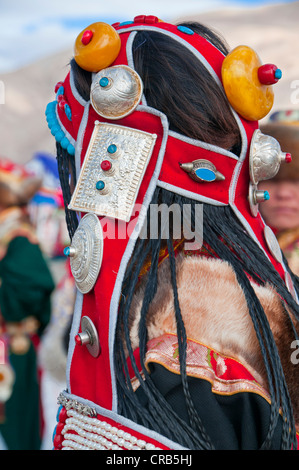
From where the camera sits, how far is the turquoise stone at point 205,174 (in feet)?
3.25

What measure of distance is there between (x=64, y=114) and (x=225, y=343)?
1.93 feet

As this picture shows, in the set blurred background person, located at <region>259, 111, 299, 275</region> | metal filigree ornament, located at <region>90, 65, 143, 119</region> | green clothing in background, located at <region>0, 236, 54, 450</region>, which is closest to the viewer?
metal filigree ornament, located at <region>90, 65, 143, 119</region>

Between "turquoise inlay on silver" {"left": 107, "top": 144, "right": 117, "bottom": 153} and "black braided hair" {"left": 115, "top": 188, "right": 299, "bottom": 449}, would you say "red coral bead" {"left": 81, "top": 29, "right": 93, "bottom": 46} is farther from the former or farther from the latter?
"black braided hair" {"left": 115, "top": 188, "right": 299, "bottom": 449}

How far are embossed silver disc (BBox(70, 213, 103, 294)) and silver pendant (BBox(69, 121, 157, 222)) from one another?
0.09 ft

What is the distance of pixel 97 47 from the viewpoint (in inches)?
39.7

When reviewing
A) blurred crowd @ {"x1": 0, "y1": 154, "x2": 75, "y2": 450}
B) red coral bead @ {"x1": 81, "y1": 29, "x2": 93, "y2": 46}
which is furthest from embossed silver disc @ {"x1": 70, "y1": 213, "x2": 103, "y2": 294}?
blurred crowd @ {"x1": 0, "y1": 154, "x2": 75, "y2": 450}

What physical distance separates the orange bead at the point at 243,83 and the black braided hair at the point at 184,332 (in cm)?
20

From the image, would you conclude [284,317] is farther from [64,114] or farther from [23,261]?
[23,261]

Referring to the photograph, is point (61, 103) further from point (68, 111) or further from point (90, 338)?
point (90, 338)

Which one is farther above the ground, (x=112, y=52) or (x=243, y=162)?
(x=112, y=52)

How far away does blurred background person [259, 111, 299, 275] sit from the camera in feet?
6.79

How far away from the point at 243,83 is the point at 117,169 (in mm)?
285

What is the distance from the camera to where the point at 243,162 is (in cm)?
105

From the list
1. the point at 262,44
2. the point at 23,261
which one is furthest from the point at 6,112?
the point at 23,261
